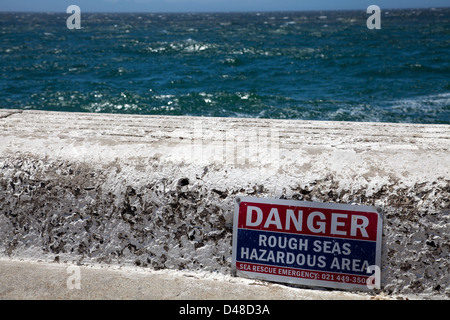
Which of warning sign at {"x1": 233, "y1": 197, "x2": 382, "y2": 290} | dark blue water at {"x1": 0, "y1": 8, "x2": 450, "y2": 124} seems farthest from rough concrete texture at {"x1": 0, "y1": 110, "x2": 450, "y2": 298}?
dark blue water at {"x1": 0, "y1": 8, "x2": 450, "y2": 124}

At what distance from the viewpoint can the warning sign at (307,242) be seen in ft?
4.56

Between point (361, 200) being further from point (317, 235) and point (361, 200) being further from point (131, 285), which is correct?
point (131, 285)

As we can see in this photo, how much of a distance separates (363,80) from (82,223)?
8.04m

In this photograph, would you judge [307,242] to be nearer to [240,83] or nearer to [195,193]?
[195,193]

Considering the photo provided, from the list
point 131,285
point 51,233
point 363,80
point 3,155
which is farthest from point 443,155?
point 363,80

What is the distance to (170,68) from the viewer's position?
34.0ft

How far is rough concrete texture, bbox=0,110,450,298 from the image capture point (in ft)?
4.49

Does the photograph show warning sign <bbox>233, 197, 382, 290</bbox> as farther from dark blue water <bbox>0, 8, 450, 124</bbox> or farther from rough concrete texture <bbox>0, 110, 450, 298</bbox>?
dark blue water <bbox>0, 8, 450, 124</bbox>

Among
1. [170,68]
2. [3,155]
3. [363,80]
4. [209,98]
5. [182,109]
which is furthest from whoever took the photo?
[170,68]

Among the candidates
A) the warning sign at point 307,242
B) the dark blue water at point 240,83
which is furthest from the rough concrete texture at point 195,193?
the dark blue water at point 240,83

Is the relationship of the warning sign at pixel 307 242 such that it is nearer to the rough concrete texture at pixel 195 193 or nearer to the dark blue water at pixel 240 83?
the rough concrete texture at pixel 195 193

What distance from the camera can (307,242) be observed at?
1.43m

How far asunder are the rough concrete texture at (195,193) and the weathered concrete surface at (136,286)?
4 cm

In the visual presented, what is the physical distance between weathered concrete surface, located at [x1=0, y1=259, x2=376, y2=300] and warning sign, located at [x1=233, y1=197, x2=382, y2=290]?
0.05 metres
